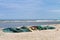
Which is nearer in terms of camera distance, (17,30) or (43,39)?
(43,39)

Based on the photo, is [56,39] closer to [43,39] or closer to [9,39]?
[43,39]

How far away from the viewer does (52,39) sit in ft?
47.1

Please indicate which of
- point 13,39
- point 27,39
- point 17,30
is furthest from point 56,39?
point 17,30

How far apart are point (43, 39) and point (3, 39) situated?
3011 millimetres

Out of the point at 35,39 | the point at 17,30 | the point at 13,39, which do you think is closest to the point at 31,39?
the point at 35,39

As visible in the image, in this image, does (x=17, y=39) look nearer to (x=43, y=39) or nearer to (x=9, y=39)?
(x=9, y=39)

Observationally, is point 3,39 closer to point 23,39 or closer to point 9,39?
point 9,39

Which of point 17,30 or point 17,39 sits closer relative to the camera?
point 17,39

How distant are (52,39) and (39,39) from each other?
993 mm

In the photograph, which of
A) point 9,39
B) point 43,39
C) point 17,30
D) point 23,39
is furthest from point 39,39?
point 17,30

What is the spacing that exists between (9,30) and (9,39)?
8466mm

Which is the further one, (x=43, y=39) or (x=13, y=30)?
(x=13, y=30)

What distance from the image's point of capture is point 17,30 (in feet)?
71.8

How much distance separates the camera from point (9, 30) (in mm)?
22703
